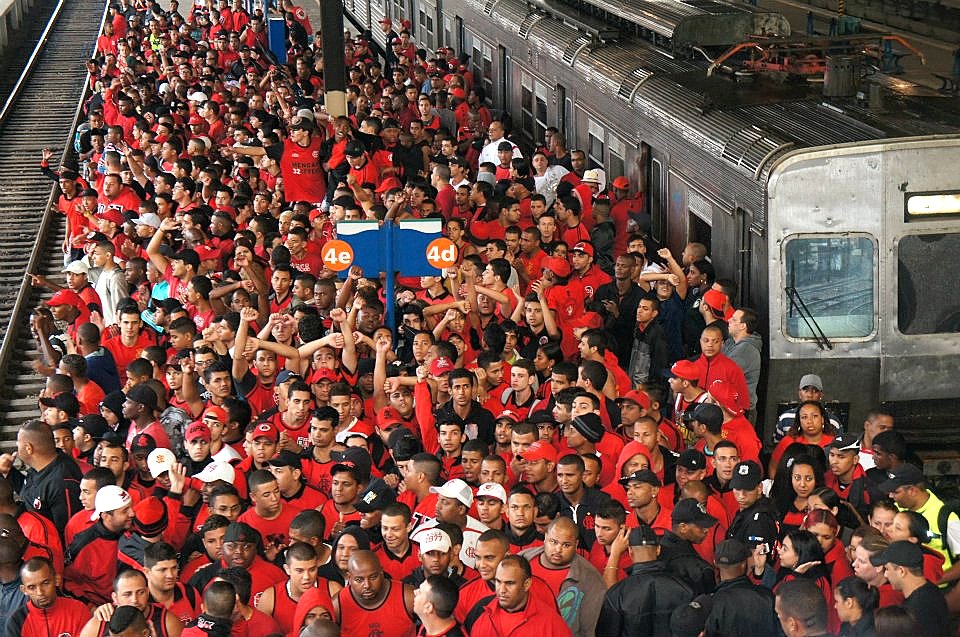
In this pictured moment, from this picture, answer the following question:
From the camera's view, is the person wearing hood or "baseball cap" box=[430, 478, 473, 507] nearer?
"baseball cap" box=[430, 478, 473, 507]

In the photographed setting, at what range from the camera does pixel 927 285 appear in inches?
378

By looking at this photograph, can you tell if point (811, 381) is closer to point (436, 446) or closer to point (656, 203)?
point (436, 446)

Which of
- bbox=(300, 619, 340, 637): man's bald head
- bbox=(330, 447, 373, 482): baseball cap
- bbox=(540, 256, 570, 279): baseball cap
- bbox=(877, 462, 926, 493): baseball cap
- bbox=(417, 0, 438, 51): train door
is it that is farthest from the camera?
bbox=(417, 0, 438, 51): train door

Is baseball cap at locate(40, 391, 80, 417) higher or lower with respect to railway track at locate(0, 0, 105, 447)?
higher

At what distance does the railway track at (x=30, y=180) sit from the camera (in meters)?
14.8

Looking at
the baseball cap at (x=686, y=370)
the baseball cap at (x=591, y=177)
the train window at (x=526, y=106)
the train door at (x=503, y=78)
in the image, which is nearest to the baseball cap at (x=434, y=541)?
the baseball cap at (x=686, y=370)

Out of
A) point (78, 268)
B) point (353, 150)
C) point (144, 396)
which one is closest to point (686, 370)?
point (144, 396)

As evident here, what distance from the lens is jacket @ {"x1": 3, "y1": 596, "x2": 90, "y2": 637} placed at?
6.93 meters

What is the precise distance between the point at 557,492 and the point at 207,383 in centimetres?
256

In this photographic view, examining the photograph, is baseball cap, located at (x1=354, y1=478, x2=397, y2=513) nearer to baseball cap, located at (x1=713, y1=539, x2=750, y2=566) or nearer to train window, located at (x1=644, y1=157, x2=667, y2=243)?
baseball cap, located at (x1=713, y1=539, x2=750, y2=566)

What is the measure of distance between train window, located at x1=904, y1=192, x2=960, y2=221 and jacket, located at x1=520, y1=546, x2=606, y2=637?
3.92 meters

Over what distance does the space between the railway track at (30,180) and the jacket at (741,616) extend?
8.47 m

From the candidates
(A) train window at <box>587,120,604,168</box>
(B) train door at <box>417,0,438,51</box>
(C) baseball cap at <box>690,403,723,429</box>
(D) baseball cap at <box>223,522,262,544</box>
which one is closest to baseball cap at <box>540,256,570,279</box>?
(C) baseball cap at <box>690,403,723,429</box>

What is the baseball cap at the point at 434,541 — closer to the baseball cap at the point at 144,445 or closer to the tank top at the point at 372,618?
the tank top at the point at 372,618
